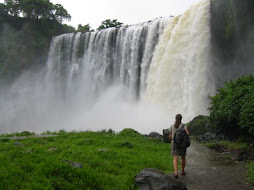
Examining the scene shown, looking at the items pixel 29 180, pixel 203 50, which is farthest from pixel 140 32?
pixel 29 180

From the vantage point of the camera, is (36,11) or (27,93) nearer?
(27,93)

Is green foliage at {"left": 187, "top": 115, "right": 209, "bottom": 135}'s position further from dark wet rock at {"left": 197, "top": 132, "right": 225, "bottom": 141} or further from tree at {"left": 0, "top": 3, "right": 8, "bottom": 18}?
tree at {"left": 0, "top": 3, "right": 8, "bottom": 18}

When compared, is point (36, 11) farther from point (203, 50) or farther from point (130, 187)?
point (130, 187)

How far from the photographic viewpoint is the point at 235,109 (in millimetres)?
10695

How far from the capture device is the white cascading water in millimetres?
21000

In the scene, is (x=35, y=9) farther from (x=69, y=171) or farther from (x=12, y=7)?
(x=69, y=171)

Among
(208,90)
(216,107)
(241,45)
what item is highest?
(241,45)

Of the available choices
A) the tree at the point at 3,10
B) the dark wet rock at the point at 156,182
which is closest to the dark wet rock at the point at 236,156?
the dark wet rock at the point at 156,182

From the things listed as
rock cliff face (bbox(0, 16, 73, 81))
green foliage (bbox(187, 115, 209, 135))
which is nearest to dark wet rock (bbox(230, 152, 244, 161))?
green foliage (bbox(187, 115, 209, 135))

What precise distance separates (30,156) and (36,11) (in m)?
41.3

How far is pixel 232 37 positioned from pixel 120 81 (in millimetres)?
14996

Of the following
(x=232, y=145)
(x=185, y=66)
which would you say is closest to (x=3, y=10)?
(x=185, y=66)

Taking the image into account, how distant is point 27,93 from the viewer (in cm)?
3888

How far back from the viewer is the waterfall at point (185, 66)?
20094 mm
